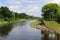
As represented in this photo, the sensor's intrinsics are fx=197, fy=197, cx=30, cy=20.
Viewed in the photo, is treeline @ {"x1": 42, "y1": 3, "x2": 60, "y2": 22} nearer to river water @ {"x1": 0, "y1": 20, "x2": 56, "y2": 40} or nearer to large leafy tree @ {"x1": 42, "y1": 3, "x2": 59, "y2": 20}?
large leafy tree @ {"x1": 42, "y1": 3, "x2": 59, "y2": 20}

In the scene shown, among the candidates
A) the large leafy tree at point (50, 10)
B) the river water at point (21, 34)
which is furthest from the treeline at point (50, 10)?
the river water at point (21, 34)

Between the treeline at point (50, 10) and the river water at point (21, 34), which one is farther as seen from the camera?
the treeline at point (50, 10)

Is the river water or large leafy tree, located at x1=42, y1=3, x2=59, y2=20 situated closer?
the river water

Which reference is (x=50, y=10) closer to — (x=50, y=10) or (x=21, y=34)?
(x=50, y=10)

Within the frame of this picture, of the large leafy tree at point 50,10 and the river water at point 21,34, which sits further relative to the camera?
the large leafy tree at point 50,10

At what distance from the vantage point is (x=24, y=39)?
44469 millimetres

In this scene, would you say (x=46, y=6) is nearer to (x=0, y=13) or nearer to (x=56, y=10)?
(x=56, y=10)

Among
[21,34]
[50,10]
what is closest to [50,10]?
[50,10]

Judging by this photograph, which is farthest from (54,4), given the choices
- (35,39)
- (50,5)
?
(35,39)

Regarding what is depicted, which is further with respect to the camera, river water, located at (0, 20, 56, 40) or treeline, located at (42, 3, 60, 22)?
treeline, located at (42, 3, 60, 22)

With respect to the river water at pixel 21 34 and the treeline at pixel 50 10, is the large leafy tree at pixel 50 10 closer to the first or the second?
the treeline at pixel 50 10

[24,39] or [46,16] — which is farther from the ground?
[24,39]

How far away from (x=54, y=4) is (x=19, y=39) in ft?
276

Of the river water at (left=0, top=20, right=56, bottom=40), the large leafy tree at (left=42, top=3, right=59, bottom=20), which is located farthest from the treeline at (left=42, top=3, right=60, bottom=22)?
the river water at (left=0, top=20, right=56, bottom=40)
